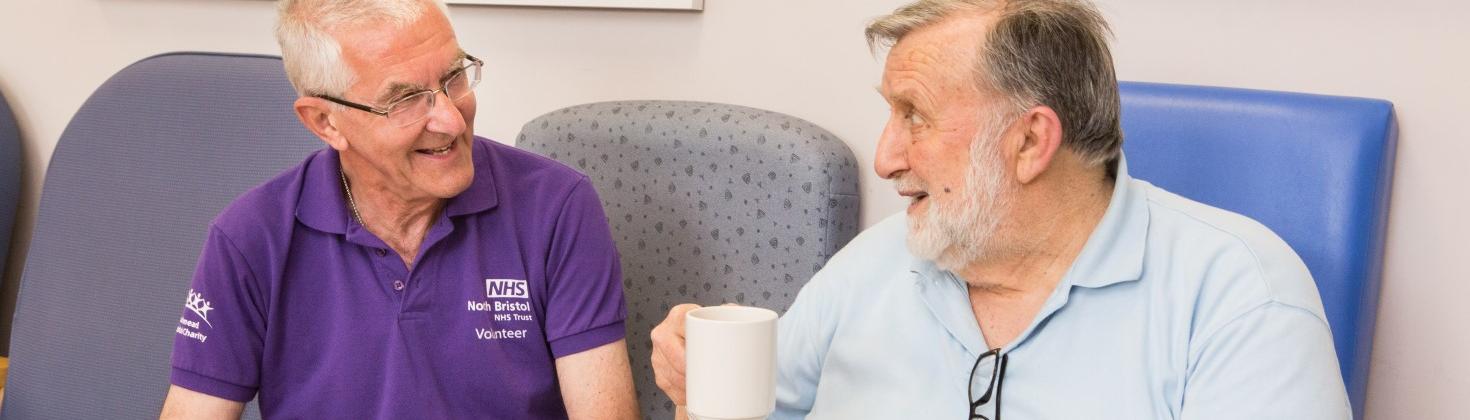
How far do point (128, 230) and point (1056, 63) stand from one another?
176 centimetres

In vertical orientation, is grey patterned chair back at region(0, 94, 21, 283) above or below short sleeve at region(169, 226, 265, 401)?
below

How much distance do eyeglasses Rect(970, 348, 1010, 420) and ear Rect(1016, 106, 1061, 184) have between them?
17cm

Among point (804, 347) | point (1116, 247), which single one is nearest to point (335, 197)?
point (804, 347)

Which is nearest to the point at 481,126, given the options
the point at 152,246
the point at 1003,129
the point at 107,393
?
the point at 152,246

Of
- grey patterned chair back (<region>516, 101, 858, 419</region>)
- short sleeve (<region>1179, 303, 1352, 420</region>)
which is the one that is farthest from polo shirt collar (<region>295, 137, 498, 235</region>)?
short sleeve (<region>1179, 303, 1352, 420</region>)

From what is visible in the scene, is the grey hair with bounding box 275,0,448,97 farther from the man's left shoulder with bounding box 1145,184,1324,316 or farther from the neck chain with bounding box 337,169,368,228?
the man's left shoulder with bounding box 1145,184,1324,316

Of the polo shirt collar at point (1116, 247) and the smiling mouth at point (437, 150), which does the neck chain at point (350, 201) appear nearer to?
the smiling mouth at point (437, 150)

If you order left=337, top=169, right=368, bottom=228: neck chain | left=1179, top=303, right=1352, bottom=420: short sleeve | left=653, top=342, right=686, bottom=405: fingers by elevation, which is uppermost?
left=1179, top=303, right=1352, bottom=420: short sleeve

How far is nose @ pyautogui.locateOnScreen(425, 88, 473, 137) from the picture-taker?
1.50 metres

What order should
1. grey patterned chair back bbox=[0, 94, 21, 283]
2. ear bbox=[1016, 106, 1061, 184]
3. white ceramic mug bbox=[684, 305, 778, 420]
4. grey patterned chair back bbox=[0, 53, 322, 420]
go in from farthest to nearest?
grey patterned chair back bbox=[0, 94, 21, 283] < grey patterned chair back bbox=[0, 53, 322, 420] < ear bbox=[1016, 106, 1061, 184] < white ceramic mug bbox=[684, 305, 778, 420]

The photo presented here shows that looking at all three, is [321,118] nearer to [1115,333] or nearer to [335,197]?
[335,197]

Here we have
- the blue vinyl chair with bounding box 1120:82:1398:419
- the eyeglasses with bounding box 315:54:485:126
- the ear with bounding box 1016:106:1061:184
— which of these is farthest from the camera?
the eyeglasses with bounding box 315:54:485:126

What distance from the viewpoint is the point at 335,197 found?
5.16 feet

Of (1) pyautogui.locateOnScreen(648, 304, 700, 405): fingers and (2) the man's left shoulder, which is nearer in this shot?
(2) the man's left shoulder
